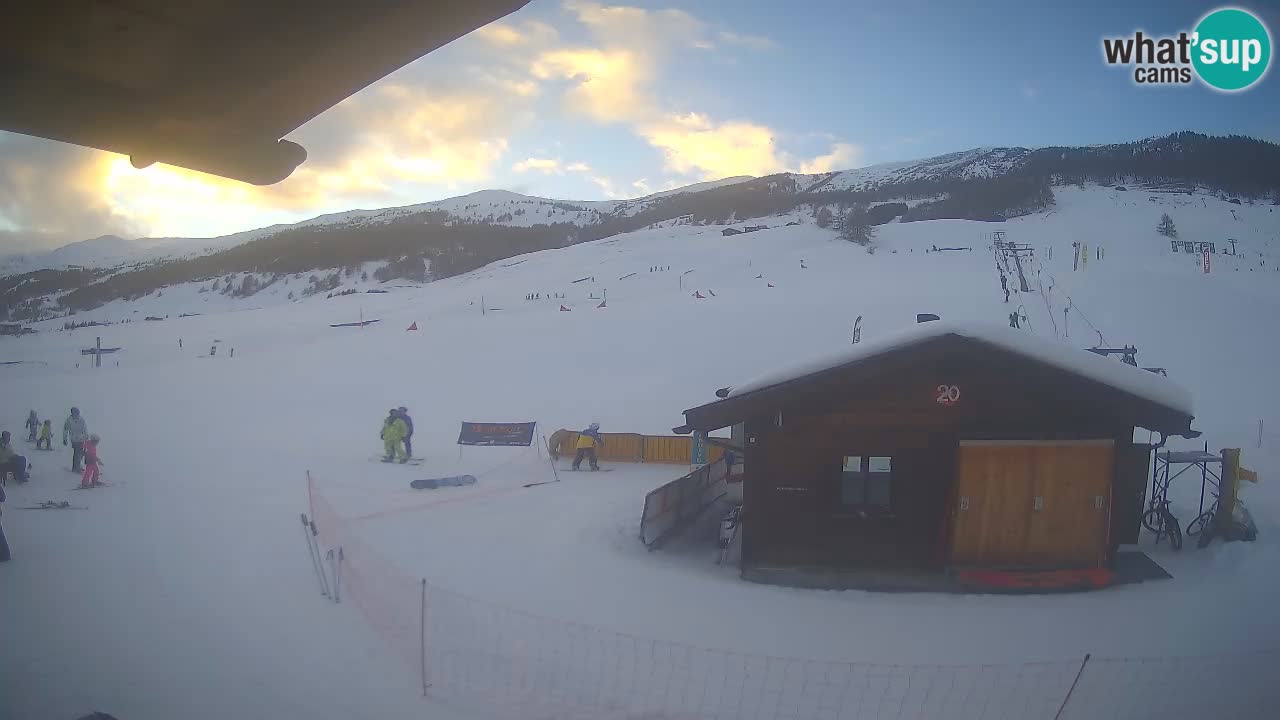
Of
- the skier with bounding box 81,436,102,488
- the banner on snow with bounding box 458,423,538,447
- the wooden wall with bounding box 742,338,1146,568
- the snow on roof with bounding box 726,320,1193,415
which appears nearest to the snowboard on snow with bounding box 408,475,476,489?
the banner on snow with bounding box 458,423,538,447

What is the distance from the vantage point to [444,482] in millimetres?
16297

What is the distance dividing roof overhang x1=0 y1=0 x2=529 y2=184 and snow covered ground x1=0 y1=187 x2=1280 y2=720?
5.37 meters

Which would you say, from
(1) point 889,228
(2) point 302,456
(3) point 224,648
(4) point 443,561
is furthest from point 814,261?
(3) point 224,648

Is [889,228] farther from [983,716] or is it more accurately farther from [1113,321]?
[983,716]

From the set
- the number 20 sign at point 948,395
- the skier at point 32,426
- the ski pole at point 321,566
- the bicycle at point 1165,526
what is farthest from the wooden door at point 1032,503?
the skier at point 32,426

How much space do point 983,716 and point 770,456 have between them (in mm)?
5013

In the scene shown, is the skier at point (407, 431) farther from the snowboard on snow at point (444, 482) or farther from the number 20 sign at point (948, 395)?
the number 20 sign at point (948, 395)

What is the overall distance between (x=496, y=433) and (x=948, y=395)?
39.3ft

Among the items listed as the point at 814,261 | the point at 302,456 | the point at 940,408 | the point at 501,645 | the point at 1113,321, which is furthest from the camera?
the point at 814,261

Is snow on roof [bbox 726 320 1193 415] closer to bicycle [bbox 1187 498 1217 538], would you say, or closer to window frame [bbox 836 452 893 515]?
window frame [bbox 836 452 893 515]

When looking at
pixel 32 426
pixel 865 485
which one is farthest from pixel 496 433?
pixel 32 426

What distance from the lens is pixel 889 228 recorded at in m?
66.0

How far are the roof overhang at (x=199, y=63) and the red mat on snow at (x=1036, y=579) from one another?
10345mm

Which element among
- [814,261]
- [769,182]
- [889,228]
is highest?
[769,182]
